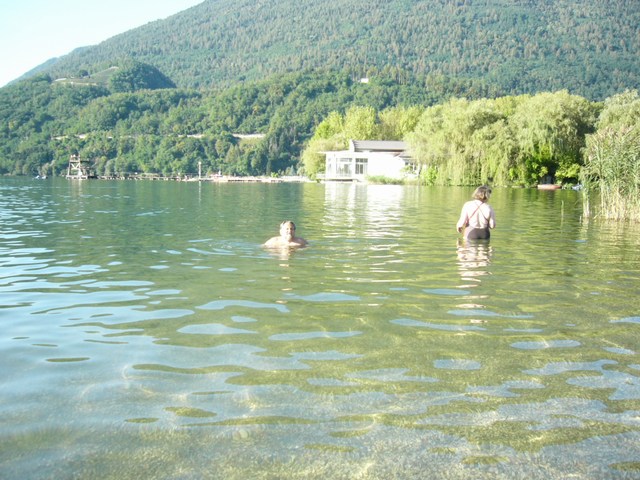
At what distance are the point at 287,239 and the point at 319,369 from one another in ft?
26.8

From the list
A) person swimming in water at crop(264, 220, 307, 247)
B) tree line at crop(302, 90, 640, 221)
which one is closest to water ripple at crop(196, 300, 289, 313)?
person swimming in water at crop(264, 220, 307, 247)

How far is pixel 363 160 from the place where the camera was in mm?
94688

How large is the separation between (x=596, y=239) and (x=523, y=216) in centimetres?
864

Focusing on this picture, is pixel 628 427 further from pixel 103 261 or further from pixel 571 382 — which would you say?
pixel 103 261

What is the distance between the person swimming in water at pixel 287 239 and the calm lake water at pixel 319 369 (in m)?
1.44

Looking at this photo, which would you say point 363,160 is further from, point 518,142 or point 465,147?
point 518,142

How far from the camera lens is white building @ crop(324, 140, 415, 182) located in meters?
90.8

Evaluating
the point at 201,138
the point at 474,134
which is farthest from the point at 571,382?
the point at 201,138

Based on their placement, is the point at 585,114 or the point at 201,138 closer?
the point at 585,114

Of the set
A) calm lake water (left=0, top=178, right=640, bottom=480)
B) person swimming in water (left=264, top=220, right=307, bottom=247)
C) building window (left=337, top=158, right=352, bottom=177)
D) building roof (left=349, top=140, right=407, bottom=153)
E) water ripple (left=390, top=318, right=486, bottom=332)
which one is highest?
building roof (left=349, top=140, right=407, bottom=153)

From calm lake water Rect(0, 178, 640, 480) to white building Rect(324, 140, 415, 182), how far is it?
257 feet

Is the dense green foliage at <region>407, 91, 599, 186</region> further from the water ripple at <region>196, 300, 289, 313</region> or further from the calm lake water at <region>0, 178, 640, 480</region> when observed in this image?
the water ripple at <region>196, 300, 289, 313</region>

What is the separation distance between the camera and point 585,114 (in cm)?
5844

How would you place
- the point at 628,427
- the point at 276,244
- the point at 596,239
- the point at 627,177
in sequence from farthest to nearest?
the point at 627,177 < the point at 596,239 < the point at 276,244 < the point at 628,427
